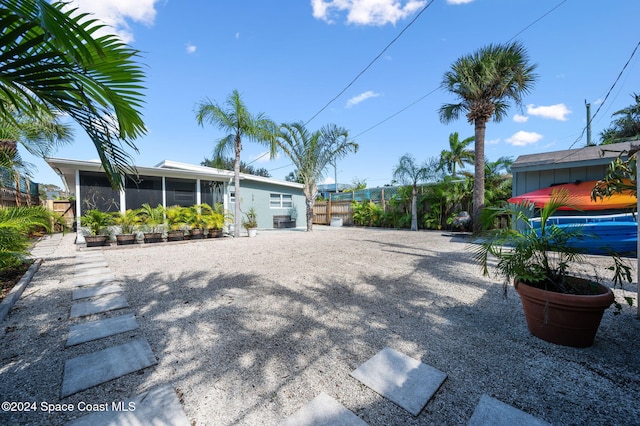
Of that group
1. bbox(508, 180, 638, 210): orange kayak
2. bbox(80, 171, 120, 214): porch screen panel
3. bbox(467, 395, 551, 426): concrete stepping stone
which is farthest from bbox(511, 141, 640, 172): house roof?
bbox(80, 171, 120, 214): porch screen panel

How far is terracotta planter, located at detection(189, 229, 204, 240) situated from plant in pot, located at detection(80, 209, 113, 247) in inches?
89.0

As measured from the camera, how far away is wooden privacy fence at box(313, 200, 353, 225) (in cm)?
1558

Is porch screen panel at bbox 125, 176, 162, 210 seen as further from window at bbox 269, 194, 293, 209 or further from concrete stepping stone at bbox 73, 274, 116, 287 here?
concrete stepping stone at bbox 73, 274, 116, 287

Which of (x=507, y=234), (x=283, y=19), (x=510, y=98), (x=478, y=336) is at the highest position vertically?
(x=283, y=19)

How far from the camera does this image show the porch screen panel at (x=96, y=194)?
8070mm

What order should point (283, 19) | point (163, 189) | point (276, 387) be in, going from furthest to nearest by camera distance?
1. point (163, 189)
2. point (283, 19)
3. point (276, 387)

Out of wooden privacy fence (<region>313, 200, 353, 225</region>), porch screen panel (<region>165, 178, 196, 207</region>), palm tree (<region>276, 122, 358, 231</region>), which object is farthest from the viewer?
wooden privacy fence (<region>313, 200, 353, 225</region>)

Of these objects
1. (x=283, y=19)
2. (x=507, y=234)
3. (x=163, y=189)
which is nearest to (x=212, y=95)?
(x=283, y=19)

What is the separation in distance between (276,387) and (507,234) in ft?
7.57

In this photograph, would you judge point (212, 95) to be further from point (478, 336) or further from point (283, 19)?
point (478, 336)

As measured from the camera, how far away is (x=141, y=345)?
2016 mm

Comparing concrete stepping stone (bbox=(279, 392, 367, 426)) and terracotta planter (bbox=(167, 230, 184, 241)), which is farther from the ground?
terracotta planter (bbox=(167, 230, 184, 241))

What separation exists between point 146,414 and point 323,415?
37.4 inches

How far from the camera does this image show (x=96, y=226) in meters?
7.15
